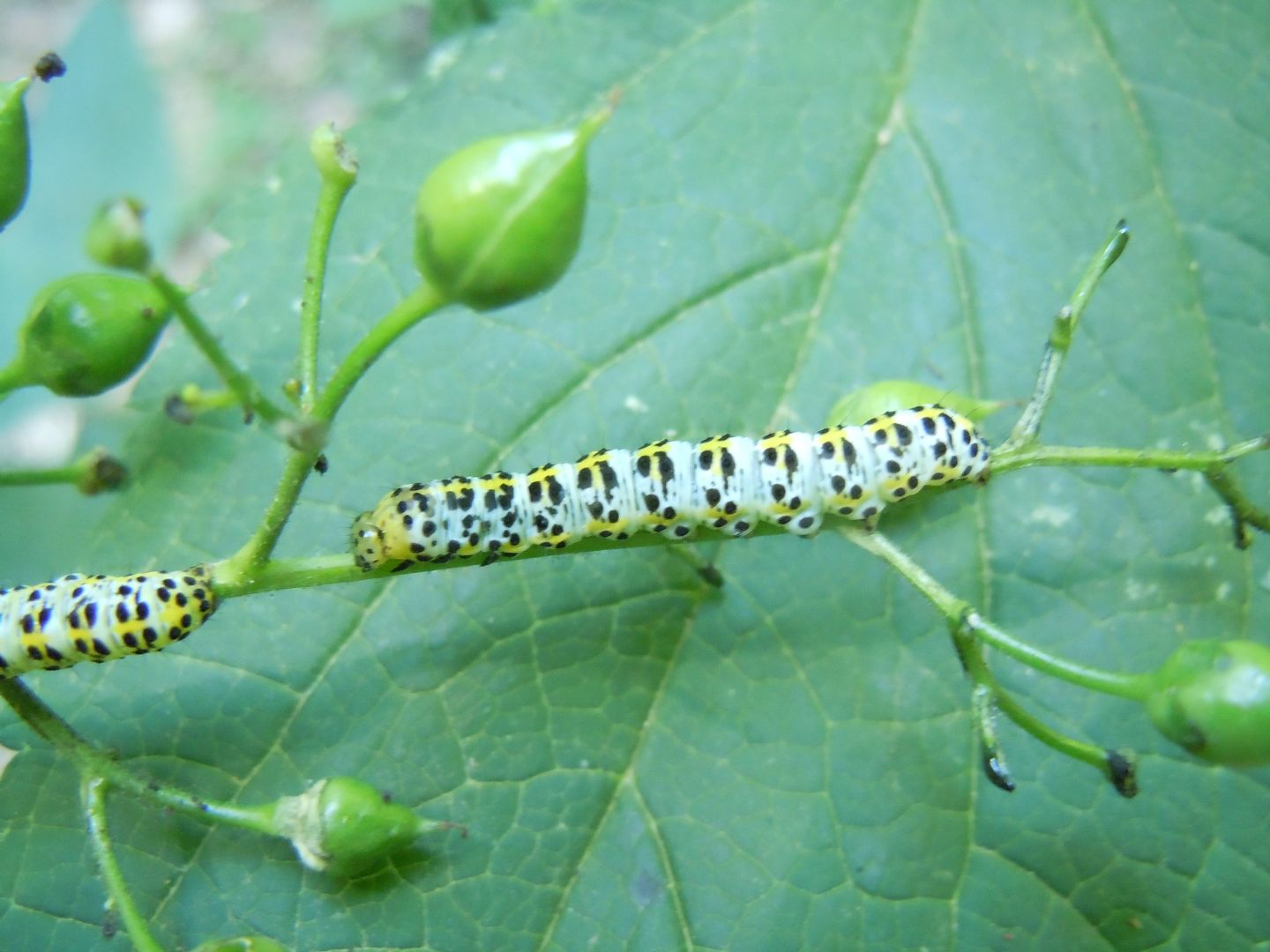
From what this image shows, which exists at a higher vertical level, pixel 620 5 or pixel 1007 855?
pixel 620 5

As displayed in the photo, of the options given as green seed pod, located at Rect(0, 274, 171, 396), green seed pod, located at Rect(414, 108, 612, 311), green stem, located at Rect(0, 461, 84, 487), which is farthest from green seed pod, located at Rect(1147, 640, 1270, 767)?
green stem, located at Rect(0, 461, 84, 487)

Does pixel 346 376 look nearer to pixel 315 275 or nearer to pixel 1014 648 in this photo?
pixel 315 275

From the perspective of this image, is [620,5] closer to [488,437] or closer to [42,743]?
[488,437]

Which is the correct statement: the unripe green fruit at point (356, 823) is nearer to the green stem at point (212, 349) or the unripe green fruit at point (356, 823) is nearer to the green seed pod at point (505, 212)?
the green stem at point (212, 349)

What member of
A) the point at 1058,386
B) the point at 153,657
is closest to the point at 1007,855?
the point at 1058,386

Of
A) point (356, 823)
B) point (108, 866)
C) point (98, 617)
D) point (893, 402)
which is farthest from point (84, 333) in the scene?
point (893, 402)
